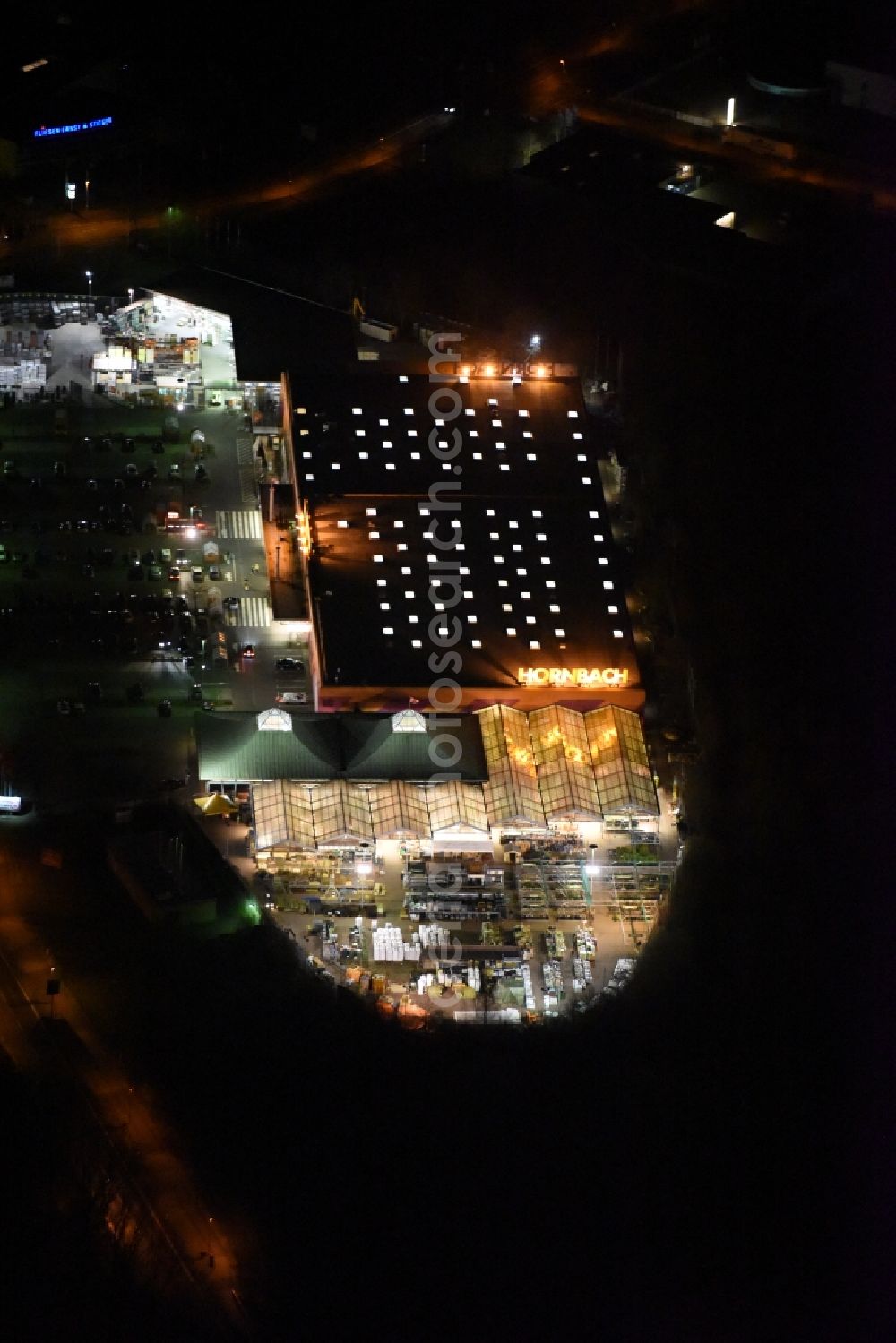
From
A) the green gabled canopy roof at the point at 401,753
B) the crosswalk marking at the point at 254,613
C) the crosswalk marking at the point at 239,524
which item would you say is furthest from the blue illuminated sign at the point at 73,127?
the green gabled canopy roof at the point at 401,753

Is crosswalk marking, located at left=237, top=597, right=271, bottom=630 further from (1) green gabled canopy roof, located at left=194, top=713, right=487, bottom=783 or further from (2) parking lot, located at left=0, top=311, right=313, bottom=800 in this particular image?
(1) green gabled canopy roof, located at left=194, top=713, right=487, bottom=783

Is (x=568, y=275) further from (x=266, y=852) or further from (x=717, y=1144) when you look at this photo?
(x=717, y=1144)

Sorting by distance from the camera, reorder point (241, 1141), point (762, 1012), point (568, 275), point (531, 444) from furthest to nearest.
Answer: point (568, 275), point (531, 444), point (762, 1012), point (241, 1141)

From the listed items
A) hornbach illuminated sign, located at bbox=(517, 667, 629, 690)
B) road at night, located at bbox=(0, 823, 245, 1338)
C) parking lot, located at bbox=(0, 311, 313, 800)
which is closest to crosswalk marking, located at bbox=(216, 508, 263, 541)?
parking lot, located at bbox=(0, 311, 313, 800)

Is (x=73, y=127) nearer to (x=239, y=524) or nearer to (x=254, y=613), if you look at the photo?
(x=239, y=524)

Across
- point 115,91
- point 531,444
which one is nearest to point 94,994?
point 531,444

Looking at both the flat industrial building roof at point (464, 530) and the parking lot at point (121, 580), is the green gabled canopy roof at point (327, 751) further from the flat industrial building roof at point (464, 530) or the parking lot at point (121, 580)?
the flat industrial building roof at point (464, 530)
